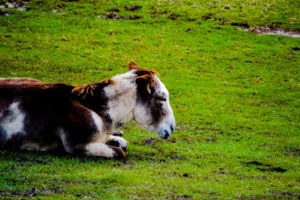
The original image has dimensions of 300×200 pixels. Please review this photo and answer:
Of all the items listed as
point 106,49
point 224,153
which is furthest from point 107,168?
point 106,49

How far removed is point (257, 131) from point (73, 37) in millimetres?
14487

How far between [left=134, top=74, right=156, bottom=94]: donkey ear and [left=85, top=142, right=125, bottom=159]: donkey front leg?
5.53ft

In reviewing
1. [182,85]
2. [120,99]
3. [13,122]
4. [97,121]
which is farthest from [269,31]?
[13,122]

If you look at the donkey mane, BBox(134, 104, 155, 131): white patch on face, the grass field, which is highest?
the donkey mane

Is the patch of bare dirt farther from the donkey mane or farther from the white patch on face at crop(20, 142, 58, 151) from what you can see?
the white patch on face at crop(20, 142, 58, 151)

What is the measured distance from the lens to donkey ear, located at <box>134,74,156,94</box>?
9.58 metres

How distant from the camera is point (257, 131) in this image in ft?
47.0

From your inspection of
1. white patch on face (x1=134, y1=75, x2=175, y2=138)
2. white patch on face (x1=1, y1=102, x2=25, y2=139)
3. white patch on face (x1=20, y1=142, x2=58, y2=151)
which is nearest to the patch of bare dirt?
white patch on face (x1=134, y1=75, x2=175, y2=138)

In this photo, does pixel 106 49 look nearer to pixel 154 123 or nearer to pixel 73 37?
pixel 73 37

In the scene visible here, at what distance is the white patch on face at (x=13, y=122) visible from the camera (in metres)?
9.36

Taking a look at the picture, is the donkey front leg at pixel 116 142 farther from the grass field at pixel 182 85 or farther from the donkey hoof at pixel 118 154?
the donkey hoof at pixel 118 154

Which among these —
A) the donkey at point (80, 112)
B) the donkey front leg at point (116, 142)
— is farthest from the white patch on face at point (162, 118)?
the donkey front leg at point (116, 142)

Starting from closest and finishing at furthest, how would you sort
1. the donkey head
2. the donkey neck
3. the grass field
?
the grass field, the donkey neck, the donkey head

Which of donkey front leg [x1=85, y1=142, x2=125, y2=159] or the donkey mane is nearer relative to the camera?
donkey front leg [x1=85, y1=142, x2=125, y2=159]
